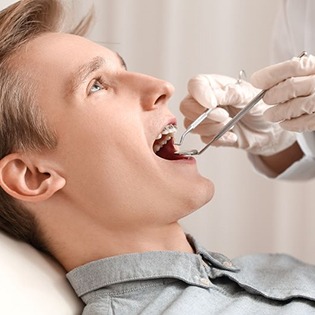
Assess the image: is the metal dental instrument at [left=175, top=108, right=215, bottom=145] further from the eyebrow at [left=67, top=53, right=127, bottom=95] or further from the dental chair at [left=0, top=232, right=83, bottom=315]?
the dental chair at [left=0, top=232, right=83, bottom=315]

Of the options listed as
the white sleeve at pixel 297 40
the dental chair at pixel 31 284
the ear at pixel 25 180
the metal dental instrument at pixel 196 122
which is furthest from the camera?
the white sleeve at pixel 297 40

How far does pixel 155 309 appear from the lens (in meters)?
1.32

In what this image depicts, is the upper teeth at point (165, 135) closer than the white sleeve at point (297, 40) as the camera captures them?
Yes

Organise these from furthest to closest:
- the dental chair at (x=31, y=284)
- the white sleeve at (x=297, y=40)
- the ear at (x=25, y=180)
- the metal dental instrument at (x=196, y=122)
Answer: the white sleeve at (x=297, y=40)
the metal dental instrument at (x=196, y=122)
the ear at (x=25, y=180)
the dental chair at (x=31, y=284)

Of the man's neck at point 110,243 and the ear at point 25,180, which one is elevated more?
the ear at point 25,180

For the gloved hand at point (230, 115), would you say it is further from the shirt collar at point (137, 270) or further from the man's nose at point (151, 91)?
the shirt collar at point (137, 270)

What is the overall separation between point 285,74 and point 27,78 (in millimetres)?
525

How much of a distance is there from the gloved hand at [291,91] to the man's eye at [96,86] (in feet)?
1.05

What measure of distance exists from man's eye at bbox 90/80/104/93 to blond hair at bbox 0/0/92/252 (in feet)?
0.40

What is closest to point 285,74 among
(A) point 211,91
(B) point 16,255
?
(A) point 211,91

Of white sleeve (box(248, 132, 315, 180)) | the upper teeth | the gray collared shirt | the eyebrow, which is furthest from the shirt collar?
white sleeve (box(248, 132, 315, 180))

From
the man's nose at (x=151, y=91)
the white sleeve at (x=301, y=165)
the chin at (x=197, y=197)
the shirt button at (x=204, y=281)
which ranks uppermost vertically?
the man's nose at (x=151, y=91)

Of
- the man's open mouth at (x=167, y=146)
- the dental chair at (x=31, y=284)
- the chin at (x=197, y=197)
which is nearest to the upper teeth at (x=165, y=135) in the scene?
the man's open mouth at (x=167, y=146)

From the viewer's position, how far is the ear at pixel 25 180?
140 cm
